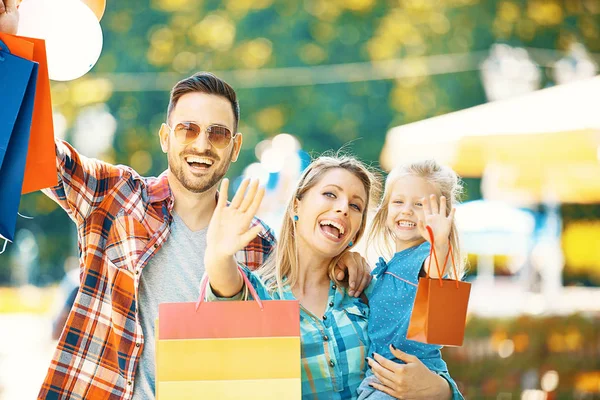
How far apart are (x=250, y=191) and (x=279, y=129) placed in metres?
12.9

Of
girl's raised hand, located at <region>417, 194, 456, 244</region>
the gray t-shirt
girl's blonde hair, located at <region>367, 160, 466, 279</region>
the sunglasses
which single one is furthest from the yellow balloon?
girl's raised hand, located at <region>417, 194, 456, 244</region>

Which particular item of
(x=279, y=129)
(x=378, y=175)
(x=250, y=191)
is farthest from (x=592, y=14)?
→ (x=250, y=191)

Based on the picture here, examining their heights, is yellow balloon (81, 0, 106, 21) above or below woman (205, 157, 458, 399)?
above

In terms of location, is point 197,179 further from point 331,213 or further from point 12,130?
point 12,130

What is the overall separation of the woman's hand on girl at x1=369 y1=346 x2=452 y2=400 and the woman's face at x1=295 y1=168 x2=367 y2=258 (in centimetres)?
41

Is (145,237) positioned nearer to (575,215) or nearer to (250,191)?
(250,191)

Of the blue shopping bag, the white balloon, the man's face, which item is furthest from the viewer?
the man's face

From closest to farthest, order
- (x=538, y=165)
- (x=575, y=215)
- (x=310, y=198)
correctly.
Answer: (x=310, y=198), (x=538, y=165), (x=575, y=215)

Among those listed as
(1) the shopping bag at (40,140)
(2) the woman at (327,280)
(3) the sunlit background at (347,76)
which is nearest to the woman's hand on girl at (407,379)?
(2) the woman at (327,280)

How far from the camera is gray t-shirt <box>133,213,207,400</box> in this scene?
2.93 m

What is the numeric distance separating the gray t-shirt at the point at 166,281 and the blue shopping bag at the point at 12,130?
2.57ft

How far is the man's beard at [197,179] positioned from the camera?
3.12 m

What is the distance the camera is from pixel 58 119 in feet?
51.8

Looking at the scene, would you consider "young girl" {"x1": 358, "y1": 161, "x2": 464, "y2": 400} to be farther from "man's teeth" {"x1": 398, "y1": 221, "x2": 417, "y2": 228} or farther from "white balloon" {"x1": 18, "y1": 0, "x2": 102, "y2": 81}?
"white balloon" {"x1": 18, "y1": 0, "x2": 102, "y2": 81}
